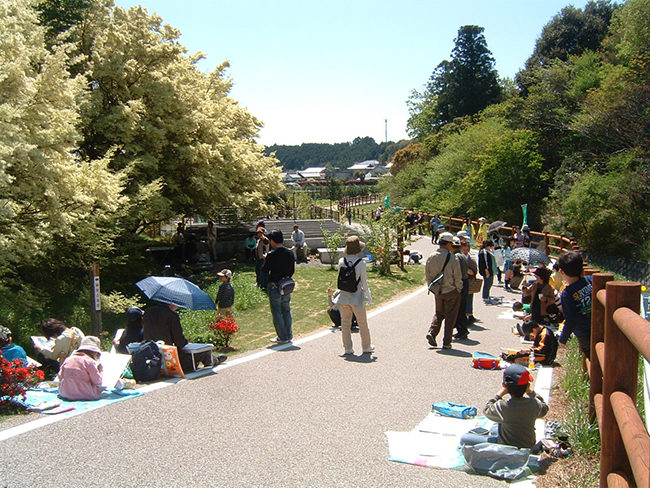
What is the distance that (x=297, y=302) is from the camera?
14.9m

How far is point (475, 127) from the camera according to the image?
46.1 metres

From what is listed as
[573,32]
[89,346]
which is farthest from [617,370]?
[573,32]

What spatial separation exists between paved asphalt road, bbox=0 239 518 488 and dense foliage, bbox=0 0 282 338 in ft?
14.3

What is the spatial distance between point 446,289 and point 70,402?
5581 millimetres

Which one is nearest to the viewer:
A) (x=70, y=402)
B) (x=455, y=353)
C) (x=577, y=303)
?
(x=577, y=303)

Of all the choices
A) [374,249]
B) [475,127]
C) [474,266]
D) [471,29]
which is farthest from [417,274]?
[471,29]

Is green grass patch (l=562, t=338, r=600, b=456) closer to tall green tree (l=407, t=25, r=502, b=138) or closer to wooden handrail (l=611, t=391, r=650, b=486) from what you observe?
wooden handrail (l=611, t=391, r=650, b=486)

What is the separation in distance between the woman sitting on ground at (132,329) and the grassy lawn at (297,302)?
144 cm

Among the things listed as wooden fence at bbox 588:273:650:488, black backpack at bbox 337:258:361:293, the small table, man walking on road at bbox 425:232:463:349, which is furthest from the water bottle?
wooden fence at bbox 588:273:650:488

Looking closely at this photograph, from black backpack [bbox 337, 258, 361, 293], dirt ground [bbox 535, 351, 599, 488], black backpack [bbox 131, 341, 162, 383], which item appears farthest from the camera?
black backpack [bbox 337, 258, 361, 293]

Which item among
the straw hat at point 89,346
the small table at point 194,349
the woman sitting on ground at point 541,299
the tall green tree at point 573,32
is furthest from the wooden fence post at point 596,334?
the tall green tree at point 573,32

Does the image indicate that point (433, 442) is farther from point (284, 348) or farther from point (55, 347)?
point (55, 347)

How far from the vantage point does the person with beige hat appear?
9039 millimetres

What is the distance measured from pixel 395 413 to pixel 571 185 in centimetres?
2974
